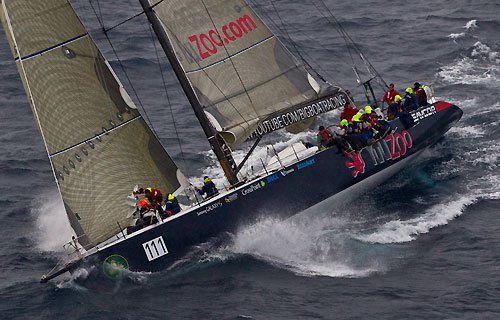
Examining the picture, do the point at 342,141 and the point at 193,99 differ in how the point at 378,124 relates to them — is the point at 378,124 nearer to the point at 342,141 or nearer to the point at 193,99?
the point at 342,141

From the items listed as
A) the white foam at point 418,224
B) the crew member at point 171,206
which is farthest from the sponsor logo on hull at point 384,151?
the crew member at point 171,206

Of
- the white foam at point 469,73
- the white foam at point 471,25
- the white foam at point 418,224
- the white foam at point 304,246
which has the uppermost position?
the white foam at point 471,25

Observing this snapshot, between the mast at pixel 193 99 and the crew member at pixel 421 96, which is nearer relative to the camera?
the mast at pixel 193 99

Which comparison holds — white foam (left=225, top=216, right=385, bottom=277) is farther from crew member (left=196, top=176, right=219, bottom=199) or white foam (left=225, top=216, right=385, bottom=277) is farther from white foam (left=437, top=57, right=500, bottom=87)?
white foam (left=437, top=57, right=500, bottom=87)

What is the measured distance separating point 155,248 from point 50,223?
3.99 metres

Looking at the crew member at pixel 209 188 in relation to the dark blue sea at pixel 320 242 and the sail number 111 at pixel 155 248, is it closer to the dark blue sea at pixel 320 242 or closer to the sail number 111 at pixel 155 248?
the dark blue sea at pixel 320 242

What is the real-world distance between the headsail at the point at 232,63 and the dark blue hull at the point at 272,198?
139 cm

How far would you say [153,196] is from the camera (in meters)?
19.2

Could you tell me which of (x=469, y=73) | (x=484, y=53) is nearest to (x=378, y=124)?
(x=469, y=73)

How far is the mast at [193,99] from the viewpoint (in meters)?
19.3

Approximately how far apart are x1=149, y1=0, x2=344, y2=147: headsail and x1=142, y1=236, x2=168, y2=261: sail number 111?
2.89m

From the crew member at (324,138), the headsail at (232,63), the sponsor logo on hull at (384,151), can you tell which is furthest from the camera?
the sponsor logo on hull at (384,151)

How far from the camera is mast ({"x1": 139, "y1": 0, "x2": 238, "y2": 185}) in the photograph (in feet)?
63.4

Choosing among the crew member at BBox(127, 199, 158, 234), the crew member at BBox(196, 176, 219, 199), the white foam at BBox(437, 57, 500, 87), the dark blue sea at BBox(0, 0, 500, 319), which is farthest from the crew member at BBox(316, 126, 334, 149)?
the white foam at BBox(437, 57, 500, 87)
